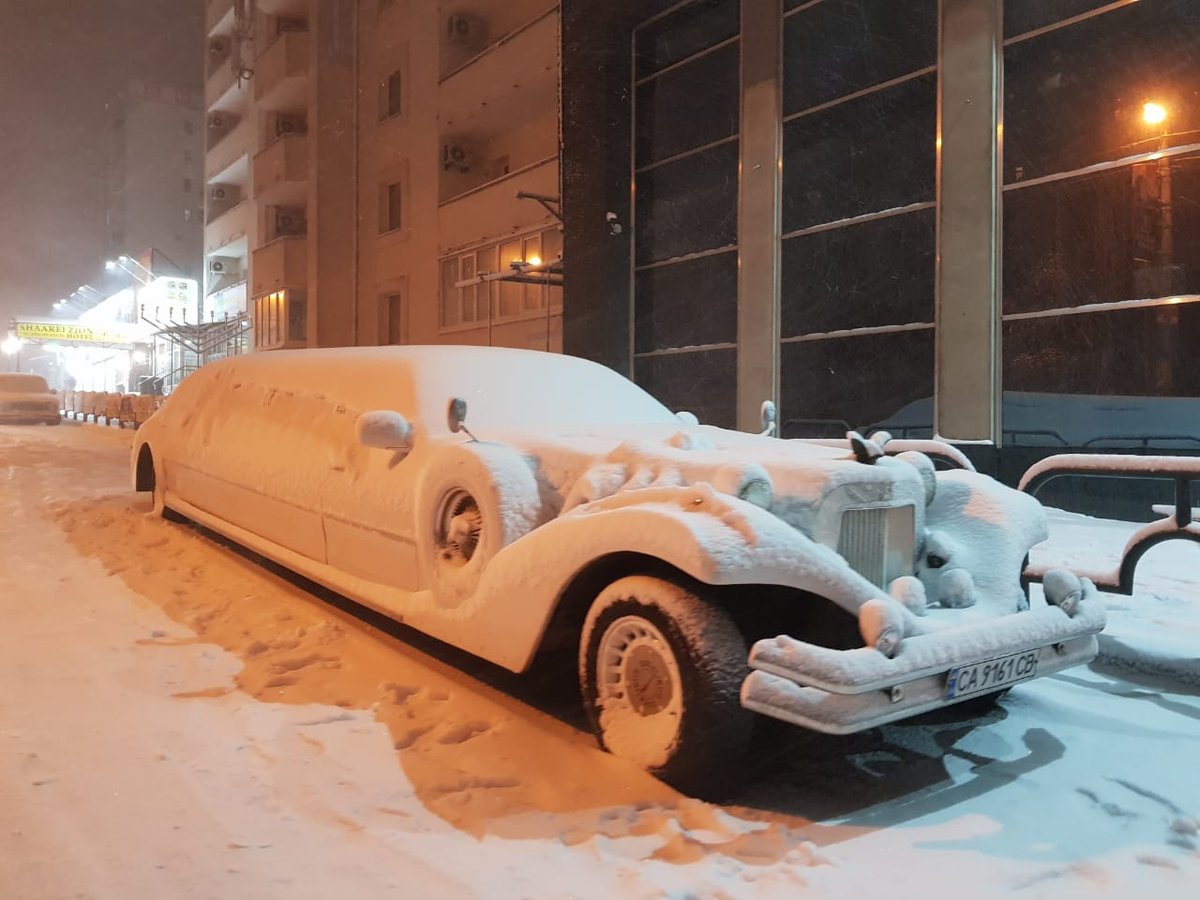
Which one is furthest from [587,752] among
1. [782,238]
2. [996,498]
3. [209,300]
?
[209,300]

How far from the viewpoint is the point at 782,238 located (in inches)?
556

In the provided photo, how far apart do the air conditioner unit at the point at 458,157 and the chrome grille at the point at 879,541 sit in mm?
20923

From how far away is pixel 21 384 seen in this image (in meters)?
32.3

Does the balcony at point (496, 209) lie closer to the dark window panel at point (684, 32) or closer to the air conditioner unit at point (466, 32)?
the dark window panel at point (684, 32)

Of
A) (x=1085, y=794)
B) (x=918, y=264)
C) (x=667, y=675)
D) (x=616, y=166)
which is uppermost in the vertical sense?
(x=616, y=166)

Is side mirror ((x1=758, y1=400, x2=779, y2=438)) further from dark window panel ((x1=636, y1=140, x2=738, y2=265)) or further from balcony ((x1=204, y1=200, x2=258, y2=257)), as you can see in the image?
balcony ((x1=204, y1=200, x2=258, y2=257))

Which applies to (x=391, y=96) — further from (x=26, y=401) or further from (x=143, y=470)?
(x=143, y=470)

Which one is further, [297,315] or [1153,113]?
[297,315]

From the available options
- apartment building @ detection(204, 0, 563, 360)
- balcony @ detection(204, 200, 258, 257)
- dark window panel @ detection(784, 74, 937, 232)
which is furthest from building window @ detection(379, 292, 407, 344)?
dark window panel @ detection(784, 74, 937, 232)

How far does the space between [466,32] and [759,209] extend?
480 inches

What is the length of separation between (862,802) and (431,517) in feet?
7.11

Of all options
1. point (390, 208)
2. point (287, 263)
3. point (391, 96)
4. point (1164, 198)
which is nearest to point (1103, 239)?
point (1164, 198)

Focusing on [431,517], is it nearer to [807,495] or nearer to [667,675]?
[667,675]

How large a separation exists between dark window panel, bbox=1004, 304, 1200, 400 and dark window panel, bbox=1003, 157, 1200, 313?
0.26 m
